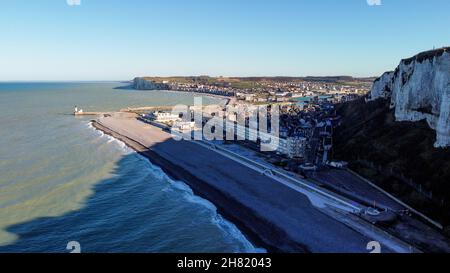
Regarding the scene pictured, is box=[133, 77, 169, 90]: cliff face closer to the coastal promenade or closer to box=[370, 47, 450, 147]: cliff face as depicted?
the coastal promenade

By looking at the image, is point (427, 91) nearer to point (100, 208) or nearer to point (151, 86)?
point (100, 208)

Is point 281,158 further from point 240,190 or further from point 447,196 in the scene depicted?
point 447,196

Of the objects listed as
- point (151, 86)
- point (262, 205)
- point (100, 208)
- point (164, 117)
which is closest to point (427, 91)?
point (262, 205)

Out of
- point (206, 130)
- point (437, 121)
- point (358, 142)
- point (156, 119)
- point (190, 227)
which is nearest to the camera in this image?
point (190, 227)

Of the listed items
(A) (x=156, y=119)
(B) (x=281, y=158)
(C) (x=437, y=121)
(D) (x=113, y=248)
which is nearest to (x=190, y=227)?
(D) (x=113, y=248)

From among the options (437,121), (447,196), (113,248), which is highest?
(437,121)

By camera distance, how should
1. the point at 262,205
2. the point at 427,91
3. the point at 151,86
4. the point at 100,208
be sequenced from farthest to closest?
the point at 151,86
the point at 427,91
the point at 262,205
the point at 100,208
